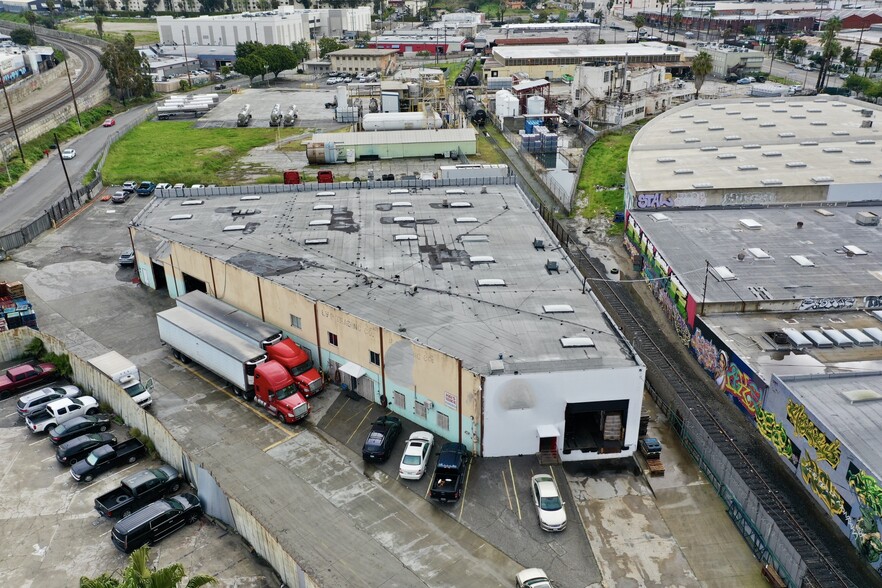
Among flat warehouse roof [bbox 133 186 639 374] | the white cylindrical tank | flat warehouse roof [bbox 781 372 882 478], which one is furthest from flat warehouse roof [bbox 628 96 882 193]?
flat warehouse roof [bbox 781 372 882 478]

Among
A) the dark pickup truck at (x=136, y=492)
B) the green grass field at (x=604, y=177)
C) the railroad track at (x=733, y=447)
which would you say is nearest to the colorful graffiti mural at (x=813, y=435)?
the railroad track at (x=733, y=447)

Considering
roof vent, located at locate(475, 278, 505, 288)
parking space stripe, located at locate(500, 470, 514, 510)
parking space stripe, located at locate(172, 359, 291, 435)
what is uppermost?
roof vent, located at locate(475, 278, 505, 288)

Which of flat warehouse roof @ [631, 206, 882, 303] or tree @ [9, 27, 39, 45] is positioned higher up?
tree @ [9, 27, 39, 45]

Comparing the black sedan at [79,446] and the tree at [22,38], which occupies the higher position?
the tree at [22,38]

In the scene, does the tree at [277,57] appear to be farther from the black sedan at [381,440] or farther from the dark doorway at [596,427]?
the dark doorway at [596,427]

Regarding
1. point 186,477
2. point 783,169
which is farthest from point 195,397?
point 783,169

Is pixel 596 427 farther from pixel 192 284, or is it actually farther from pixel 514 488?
pixel 192 284

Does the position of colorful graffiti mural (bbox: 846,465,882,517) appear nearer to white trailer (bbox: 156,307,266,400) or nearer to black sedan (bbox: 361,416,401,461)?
black sedan (bbox: 361,416,401,461)

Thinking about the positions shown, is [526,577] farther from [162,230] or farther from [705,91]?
[705,91]
